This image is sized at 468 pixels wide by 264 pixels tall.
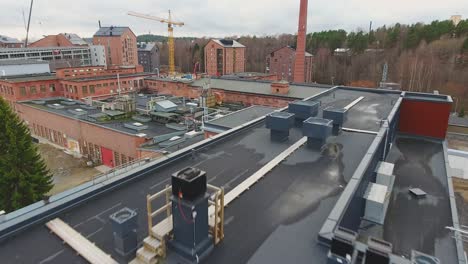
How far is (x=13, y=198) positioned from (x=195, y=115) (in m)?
20.8

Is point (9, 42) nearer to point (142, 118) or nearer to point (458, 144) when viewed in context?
point (142, 118)

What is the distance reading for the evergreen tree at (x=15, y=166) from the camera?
68.5 feet

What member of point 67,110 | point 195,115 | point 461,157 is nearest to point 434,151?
point 461,157

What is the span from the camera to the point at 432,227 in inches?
439

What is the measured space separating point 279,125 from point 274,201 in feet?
19.0

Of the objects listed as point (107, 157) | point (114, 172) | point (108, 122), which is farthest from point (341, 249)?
point (108, 122)

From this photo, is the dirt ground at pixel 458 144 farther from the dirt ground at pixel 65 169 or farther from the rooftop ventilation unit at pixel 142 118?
the dirt ground at pixel 65 169


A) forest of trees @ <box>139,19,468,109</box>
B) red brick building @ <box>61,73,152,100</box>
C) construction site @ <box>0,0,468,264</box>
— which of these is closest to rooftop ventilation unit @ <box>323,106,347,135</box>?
construction site @ <box>0,0,468,264</box>

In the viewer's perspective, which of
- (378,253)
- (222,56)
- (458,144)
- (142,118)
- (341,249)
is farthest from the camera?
(222,56)

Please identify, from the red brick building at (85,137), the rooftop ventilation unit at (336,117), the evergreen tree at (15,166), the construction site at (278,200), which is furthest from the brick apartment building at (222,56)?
the rooftop ventilation unit at (336,117)

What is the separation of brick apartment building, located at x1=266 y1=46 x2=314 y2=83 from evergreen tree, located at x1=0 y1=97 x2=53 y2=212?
7063 centimetres

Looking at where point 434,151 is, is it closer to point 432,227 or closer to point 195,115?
point 432,227

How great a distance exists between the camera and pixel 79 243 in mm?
7117

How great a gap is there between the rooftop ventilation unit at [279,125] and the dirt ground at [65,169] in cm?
A: 2445
